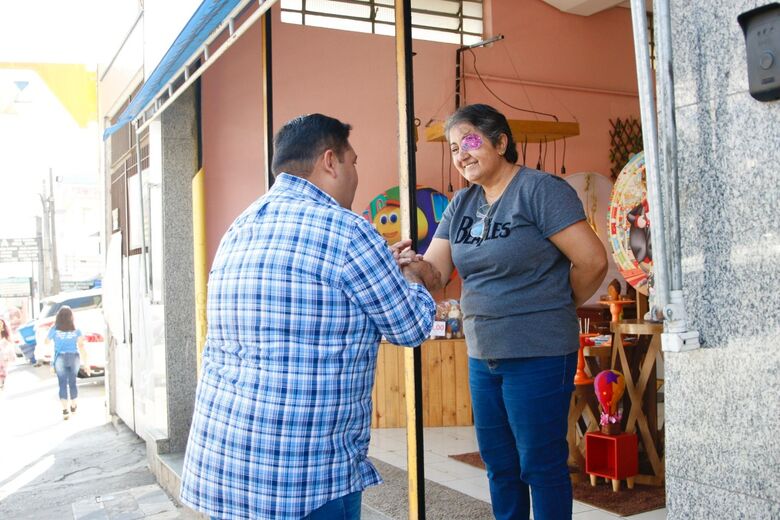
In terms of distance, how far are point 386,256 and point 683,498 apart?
799 mm

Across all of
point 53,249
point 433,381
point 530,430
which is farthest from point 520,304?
point 53,249

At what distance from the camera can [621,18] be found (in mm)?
8859

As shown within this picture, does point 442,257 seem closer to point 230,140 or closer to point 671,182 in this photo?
point 671,182

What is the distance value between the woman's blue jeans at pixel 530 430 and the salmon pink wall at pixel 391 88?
14.6 feet

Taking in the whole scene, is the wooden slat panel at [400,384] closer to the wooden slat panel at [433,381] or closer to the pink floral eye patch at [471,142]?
the wooden slat panel at [433,381]

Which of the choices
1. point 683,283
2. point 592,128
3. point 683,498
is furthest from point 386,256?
point 592,128

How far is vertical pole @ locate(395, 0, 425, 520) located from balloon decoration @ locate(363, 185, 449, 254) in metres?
3.92

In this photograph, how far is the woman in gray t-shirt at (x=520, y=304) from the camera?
7.31ft

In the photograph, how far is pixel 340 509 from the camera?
5.71ft

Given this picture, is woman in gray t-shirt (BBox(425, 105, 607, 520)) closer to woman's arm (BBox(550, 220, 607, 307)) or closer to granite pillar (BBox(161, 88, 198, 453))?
woman's arm (BBox(550, 220, 607, 307))

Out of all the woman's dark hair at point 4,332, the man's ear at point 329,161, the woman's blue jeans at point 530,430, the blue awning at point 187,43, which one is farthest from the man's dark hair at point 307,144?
the woman's dark hair at point 4,332

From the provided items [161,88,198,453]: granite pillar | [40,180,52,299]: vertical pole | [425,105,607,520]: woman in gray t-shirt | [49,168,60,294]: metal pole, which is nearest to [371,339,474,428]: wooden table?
[161,88,198,453]: granite pillar

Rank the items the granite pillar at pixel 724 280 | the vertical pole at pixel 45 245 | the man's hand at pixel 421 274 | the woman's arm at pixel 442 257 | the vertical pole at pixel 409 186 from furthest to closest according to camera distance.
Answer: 1. the vertical pole at pixel 45 245
2. the vertical pole at pixel 409 186
3. the woman's arm at pixel 442 257
4. the man's hand at pixel 421 274
5. the granite pillar at pixel 724 280

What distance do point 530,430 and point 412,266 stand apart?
0.59 m
